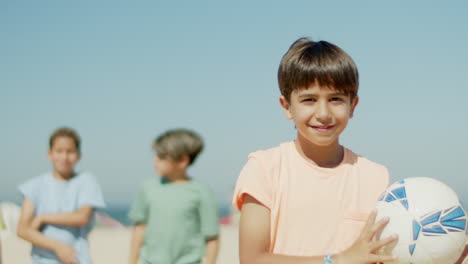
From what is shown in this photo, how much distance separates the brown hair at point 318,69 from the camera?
3215mm

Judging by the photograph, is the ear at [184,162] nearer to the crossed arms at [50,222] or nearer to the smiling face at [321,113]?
the crossed arms at [50,222]

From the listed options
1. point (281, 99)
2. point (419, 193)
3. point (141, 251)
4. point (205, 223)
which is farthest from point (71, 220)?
point (419, 193)

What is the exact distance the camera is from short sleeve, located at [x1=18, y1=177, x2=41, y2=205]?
638cm

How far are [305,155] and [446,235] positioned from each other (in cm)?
79

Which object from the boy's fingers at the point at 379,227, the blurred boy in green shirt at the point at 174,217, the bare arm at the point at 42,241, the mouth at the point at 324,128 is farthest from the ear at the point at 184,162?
the boy's fingers at the point at 379,227

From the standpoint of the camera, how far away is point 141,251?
249 inches

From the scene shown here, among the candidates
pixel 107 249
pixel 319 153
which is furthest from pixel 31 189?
pixel 107 249

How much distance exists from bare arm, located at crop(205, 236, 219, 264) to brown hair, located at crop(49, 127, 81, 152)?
1702 millimetres

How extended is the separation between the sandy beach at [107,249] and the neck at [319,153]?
9421 millimetres

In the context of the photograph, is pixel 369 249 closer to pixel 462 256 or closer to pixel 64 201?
pixel 462 256

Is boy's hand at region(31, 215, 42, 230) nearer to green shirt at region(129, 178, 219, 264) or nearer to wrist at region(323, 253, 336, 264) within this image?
green shirt at region(129, 178, 219, 264)

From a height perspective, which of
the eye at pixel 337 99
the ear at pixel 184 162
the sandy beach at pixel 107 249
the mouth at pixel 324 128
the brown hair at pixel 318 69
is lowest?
the sandy beach at pixel 107 249

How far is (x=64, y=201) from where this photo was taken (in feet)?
20.9

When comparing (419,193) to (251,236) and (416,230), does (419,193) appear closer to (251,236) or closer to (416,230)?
(416,230)
